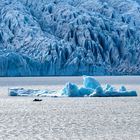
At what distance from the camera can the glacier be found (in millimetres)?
48312

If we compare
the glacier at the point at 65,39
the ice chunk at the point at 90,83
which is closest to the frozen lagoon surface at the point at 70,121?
the ice chunk at the point at 90,83

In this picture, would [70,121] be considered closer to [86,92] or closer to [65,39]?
[86,92]

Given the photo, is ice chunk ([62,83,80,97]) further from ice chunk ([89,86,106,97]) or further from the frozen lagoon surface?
the frozen lagoon surface

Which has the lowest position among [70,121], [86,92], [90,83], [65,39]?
[70,121]

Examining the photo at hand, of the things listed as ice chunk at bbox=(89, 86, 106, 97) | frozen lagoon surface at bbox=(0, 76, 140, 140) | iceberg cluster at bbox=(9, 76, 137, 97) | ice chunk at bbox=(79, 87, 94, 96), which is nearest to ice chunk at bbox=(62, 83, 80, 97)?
iceberg cluster at bbox=(9, 76, 137, 97)

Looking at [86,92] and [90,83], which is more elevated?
[90,83]

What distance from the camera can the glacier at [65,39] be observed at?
48.3 meters

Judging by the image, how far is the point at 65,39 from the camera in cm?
5466

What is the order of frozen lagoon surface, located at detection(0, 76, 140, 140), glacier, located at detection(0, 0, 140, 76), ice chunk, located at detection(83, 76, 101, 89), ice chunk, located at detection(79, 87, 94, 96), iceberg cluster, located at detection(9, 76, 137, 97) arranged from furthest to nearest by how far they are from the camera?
1. glacier, located at detection(0, 0, 140, 76)
2. ice chunk, located at detection(83, 76, 101, 89)
3. ice chunk, located at detection(79, 87, 94, 96)
4. iceberg cluster, located at detection(9, 76, 137, 97)
5. frozen lagoon surface, located at detection(0, 76, 140, 140)

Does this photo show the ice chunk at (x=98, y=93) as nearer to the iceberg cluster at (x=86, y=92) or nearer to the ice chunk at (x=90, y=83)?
the iceberg cluster at (x=86, y=92)

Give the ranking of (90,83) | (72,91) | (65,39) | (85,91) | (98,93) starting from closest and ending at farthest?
(98,93)
(72,91)
(85,91)
(90,83)
(65,39)

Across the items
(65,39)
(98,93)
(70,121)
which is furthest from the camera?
(65,39)

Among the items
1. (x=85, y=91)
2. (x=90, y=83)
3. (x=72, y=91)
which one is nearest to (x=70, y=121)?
(x=72, y=91)

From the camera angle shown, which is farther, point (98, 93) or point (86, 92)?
point (86, 92)
